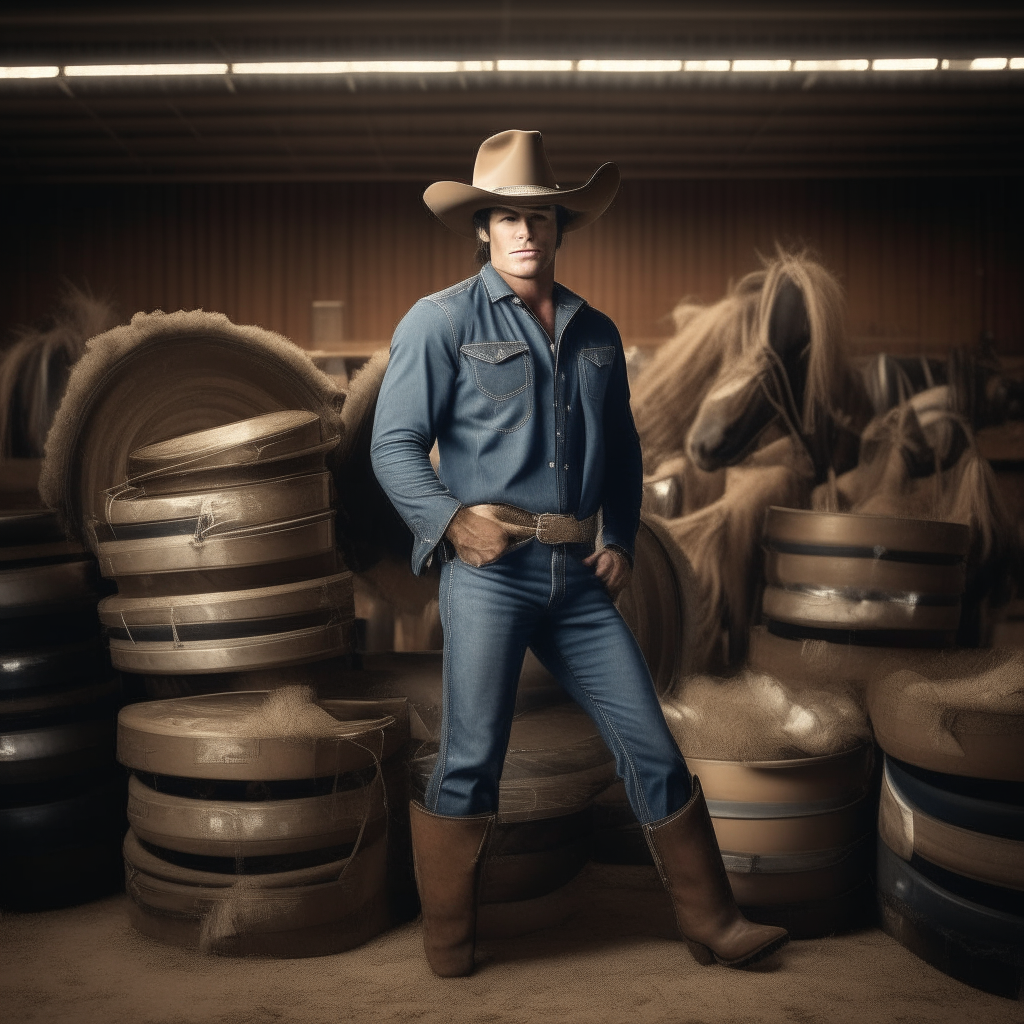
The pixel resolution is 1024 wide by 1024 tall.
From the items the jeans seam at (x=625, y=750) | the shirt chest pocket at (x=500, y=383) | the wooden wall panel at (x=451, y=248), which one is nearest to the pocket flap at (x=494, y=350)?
the shirt chest pocket at (x=500, y=383)

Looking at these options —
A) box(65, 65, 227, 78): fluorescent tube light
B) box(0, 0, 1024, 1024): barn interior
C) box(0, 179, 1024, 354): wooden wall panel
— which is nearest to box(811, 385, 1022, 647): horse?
box(0, 0, 1024, 1024): barn interior

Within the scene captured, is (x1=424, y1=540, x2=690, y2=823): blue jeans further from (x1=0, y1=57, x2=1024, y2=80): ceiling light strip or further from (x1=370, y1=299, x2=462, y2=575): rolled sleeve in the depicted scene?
(x1=0, y1=57, x2=1024, y2=80): ceiling light strip

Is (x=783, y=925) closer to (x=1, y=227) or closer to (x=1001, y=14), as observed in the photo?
(x=1001, y=14)

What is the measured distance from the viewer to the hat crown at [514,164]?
7.25 ft

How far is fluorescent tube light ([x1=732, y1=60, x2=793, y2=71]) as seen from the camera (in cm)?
627

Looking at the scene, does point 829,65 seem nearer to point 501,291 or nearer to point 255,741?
point 501,291

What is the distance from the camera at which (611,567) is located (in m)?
2.24

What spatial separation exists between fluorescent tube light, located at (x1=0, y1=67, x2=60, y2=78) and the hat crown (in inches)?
212

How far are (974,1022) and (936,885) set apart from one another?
1.05 feet

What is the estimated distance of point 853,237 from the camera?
925 cm

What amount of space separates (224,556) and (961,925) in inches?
73.1

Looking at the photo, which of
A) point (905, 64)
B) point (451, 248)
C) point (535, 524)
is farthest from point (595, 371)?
point (451, 248)

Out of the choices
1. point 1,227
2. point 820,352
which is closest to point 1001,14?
point 820,352

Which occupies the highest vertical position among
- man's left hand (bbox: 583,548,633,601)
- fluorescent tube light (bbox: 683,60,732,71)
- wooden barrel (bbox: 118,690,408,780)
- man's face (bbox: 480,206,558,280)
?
fluorescent tube light (bbox: 683,60,732,71)
